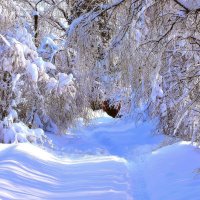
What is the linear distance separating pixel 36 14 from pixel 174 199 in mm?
13336

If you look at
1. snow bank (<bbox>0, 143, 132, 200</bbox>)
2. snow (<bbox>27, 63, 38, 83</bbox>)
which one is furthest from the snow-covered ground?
snow (<bbox>27, 63, 38, 83</bbox>)

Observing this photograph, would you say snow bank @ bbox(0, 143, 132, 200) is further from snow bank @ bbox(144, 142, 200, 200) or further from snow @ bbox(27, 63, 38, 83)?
snow @ bbox(27, 63, 38, 83)

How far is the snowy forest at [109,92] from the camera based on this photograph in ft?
23.0

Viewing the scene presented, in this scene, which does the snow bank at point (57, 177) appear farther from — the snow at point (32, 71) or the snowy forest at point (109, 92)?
the snow at point (32, 71)

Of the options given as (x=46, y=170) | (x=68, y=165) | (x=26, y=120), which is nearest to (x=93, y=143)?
(x=26, y=120)

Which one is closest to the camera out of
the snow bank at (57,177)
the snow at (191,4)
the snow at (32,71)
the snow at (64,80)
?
the snow at (191,4)

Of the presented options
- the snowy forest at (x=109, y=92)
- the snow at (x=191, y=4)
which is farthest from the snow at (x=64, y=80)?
the snow at (x=191, y=4)

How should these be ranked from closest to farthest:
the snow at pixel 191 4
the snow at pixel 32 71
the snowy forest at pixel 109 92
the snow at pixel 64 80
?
the snow at pixel 191 4, the snowy forest at pixel 109 92, the snow at pixel 32 71, the snow at pixel 64 80

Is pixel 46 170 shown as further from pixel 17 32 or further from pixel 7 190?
pixel 17 32

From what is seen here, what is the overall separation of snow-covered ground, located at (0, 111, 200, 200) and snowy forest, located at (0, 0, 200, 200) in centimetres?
2

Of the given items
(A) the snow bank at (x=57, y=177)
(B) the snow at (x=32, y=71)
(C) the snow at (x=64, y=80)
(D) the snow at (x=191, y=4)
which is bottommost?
(A) the snow bank at (x=57, y=177)

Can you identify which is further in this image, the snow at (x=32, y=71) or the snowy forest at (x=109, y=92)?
the snow at (x=32, y=71)

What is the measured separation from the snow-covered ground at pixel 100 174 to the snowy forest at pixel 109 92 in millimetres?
19

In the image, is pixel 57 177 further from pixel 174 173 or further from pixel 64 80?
pixel 64 80
